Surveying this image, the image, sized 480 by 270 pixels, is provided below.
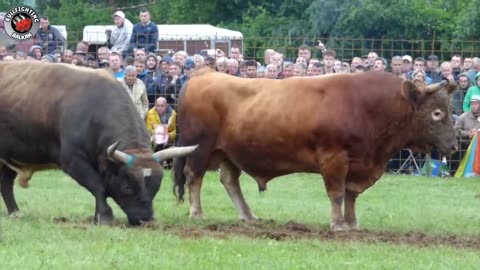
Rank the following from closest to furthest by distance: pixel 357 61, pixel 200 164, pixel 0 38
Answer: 1. pixel 0 38
2. pixel 200 164
3. pixel 357 61

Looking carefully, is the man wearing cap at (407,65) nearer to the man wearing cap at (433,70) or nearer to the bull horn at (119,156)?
the man wearing cap at (433,70)

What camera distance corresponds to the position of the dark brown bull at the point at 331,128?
13.6 meters

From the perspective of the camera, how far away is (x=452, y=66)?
21.7 meters

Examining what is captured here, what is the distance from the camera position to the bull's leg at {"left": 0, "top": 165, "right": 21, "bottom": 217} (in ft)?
46.9

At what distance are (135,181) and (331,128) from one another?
2143 millimetres

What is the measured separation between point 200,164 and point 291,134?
132 cm

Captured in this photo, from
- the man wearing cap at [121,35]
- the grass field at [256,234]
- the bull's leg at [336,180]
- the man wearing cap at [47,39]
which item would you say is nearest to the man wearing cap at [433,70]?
the grass field at [256,234]

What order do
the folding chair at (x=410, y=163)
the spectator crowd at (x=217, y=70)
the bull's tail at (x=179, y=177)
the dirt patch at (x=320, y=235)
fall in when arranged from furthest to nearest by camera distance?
the folding chair at (x=410, y=163)
the spectator crowd at (x=217, y=70)
the bull's tail at (x=179, y=177)
the dirt patch at (x=320, y=235)

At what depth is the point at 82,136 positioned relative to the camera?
44.3ft

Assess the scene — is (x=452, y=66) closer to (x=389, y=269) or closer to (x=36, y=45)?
(x=36, y=45)

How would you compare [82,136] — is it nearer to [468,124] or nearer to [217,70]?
[217,70]

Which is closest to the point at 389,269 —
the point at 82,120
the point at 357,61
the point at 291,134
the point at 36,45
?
the point at 291,134

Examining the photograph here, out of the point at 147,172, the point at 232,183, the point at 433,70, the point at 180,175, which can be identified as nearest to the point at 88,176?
the point at 147,172

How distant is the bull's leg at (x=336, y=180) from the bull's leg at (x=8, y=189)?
347cm
